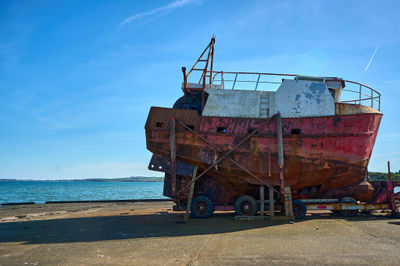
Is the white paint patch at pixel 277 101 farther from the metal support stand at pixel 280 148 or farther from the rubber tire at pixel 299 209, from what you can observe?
the rubber tire at pixel 299 209

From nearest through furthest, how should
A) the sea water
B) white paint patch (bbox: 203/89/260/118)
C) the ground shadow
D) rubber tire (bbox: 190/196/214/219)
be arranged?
the ground shadow < white paint patch (bbox: 203/89/260/118) < rubber tire (bbox: 190/196/214/219) < the sea water

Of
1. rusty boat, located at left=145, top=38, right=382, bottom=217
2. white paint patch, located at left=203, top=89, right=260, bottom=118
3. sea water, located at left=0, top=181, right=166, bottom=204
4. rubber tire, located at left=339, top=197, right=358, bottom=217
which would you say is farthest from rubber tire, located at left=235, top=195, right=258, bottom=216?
sea water, located at left=0, top=181, right=166, bottom=204

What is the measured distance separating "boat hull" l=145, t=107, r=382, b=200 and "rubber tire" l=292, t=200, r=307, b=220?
2.42ft

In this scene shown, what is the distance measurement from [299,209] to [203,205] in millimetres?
4113

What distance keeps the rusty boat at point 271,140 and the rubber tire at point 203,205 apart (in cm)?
4

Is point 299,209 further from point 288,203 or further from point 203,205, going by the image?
point 203,205

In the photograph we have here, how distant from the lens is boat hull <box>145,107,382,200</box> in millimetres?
12781

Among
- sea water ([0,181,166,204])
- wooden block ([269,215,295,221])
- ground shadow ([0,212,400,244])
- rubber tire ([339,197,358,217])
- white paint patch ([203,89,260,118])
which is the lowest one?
sea water ([0,181,166,204])

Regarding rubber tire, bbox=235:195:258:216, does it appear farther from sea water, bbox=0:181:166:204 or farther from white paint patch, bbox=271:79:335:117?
sea water, bbox=0:181:166:204

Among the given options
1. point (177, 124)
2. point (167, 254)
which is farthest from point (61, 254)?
point (177, 124)

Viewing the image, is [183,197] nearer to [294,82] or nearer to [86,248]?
[86,248]

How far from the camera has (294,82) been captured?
1329 centimetres

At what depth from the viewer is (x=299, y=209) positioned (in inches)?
510

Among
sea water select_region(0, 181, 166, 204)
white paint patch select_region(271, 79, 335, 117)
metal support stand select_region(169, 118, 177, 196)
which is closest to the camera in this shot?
white paint patch select_region(271, 79, 335, 117)
